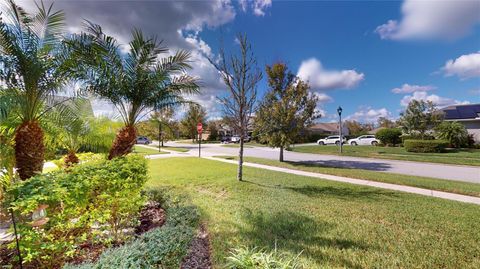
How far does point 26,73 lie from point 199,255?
5.07 metres

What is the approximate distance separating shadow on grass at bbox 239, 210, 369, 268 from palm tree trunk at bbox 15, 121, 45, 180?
4437mm

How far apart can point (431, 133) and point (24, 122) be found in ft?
104

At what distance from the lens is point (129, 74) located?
6.74 meters

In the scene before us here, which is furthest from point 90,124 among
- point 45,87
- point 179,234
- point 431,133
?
point 431,133

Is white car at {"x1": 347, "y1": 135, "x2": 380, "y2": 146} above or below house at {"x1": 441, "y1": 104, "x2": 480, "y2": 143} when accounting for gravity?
below

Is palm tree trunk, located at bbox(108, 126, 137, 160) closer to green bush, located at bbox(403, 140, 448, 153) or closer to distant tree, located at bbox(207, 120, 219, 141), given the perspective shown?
green bush, located at bbox(403, 140, 448, 153)

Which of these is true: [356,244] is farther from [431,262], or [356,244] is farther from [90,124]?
[90,124]

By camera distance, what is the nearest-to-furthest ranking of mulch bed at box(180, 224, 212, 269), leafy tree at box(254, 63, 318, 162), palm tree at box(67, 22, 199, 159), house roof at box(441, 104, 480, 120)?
mulch bed at box(180, 224, 212, 269) → palm tree at box(67, 22, 199, 159) → leafy tree at box(254, 63, 318, 162) → house roof at box(441, 104, 480, 120)

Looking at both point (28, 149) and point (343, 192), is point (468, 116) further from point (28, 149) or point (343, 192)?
point (28, 149)

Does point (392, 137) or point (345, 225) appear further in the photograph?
point (392, 137)

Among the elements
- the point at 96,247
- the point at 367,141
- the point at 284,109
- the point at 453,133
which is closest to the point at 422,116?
the point at 453,133

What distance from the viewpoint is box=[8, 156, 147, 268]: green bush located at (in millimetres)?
2830

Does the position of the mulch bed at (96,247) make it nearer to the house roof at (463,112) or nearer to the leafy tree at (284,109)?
the leafy tree at (284,109)

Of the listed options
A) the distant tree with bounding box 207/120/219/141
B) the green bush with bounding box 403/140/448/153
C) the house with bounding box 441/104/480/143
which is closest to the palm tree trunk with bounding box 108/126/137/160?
the green bush with bounding box 403/140/448/153
